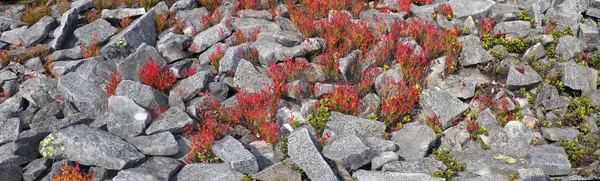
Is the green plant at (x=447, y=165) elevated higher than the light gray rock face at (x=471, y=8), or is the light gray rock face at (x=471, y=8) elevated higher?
the light gray rock face at (x=471, y=8)

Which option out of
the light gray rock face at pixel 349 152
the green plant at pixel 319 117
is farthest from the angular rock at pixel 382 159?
the green plant at pixel 319 117

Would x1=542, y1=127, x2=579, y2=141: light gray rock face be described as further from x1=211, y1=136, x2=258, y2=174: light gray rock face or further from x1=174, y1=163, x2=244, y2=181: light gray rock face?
x1=174, y1=163, x2=244, y2=181: light gray rock face

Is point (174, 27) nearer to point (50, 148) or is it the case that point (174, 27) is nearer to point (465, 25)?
point (50, 148)

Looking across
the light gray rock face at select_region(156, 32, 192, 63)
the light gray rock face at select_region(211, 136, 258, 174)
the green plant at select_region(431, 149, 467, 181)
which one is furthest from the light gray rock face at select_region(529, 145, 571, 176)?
the light gray rock face at select_region(156, 32, 192, 63)

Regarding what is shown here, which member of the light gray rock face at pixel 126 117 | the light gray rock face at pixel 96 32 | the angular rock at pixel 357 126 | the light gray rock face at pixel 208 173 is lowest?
the light gray rock face at pixel 208 173

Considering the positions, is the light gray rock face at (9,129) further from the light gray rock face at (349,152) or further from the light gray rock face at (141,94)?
the light gray rock face at (349,152)

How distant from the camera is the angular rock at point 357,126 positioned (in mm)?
7543

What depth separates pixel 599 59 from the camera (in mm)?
9047

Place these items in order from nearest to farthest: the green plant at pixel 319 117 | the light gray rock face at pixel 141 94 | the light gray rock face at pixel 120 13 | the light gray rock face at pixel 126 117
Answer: the light gray rock face at pixel 126 117 → the green plant at pixel 319 117 → the light gray rock face at pixel 141 94 → the light gray rock face at pixel 120 13

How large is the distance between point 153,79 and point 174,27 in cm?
232

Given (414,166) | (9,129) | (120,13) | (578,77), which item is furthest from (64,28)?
(578,77)

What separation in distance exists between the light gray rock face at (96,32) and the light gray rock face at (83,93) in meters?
1.50

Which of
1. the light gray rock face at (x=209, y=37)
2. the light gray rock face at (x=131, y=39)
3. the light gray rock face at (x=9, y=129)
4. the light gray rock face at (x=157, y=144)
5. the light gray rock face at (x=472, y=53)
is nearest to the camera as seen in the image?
the light gray rock face at (x=157, y=144)

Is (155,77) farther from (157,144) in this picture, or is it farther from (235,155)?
(235,155)
